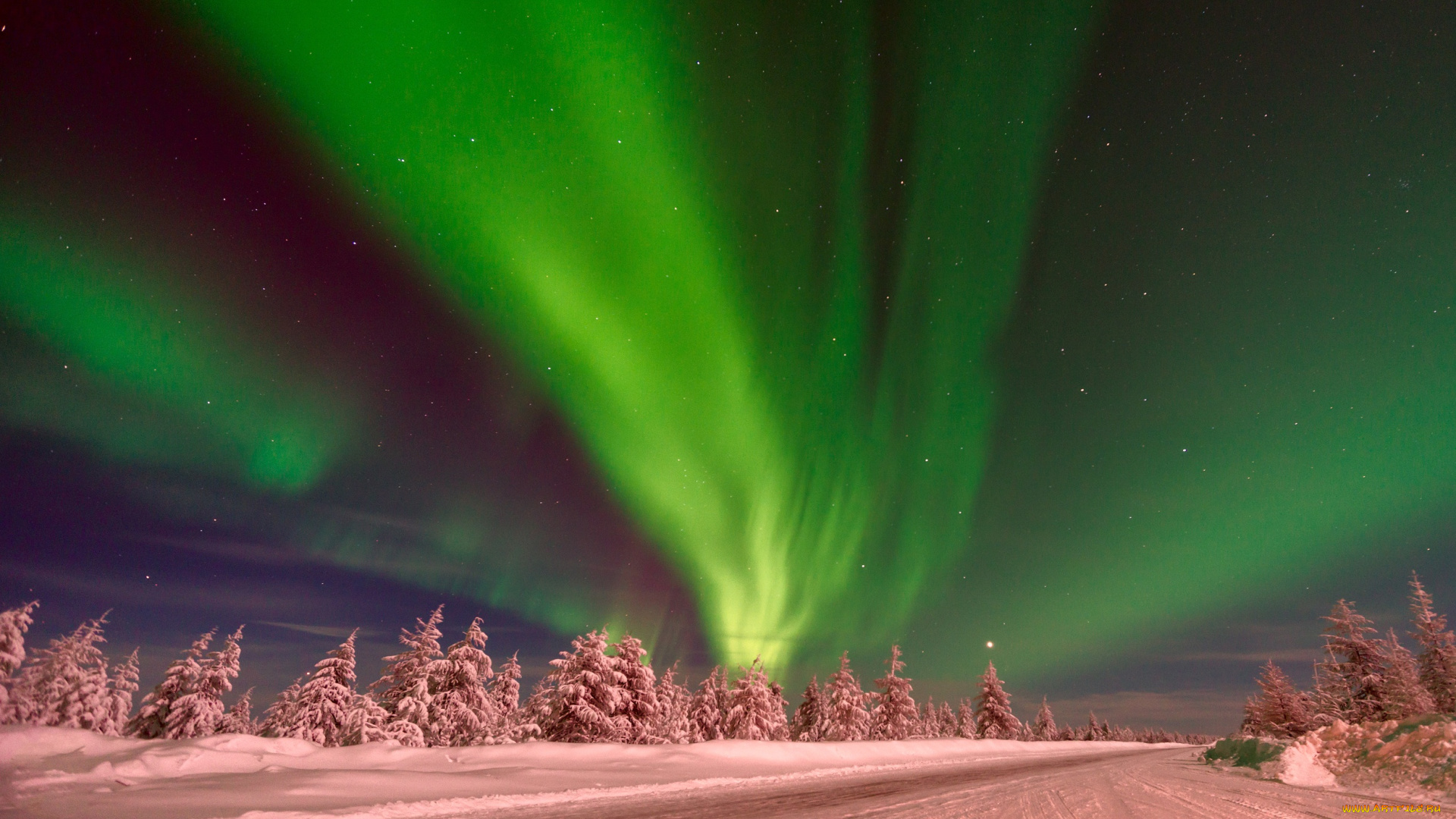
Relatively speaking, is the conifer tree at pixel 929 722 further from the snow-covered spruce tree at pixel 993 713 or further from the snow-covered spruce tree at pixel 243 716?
the snow-covered spruce tree at pixel 243 716

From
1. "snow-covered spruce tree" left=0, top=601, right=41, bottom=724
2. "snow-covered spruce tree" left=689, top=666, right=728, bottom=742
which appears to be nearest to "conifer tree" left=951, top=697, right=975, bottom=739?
"snow-covered spruce tree" left=689, top=666, right=728, bottom=742

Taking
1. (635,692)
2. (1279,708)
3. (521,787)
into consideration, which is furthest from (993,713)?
(521,787)

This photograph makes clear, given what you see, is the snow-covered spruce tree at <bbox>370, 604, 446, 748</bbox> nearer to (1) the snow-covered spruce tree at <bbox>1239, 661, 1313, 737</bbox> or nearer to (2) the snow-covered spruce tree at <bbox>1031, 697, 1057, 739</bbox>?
(1) the snow-covered spruce tree at <bbox>1239, 661, 1313, 737</bbox>

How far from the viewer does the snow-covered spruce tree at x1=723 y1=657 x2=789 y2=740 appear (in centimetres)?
4594

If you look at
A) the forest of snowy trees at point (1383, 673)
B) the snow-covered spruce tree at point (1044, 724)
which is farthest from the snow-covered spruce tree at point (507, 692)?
the snow-covered spruce tree at point (1044, 724)

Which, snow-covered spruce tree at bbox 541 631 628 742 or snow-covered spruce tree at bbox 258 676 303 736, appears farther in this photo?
snow-covered spruce tree at bbox 258 676 303 736

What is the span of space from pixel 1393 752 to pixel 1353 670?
31974mm

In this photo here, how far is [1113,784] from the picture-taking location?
1519cm

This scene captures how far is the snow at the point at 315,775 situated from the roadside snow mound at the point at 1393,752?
43.9 ft

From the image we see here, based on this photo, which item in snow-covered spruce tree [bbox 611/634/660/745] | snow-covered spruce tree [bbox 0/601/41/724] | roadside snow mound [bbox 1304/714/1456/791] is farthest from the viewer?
snow-covered spruce tree [bbox 611/634/660/745]

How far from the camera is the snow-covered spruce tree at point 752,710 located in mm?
45938

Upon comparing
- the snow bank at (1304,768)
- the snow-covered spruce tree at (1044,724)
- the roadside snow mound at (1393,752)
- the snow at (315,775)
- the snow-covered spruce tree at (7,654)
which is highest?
the snow-covered spruce tree at (7,654)

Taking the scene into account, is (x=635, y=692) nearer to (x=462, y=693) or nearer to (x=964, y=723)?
(x=462, y=693)

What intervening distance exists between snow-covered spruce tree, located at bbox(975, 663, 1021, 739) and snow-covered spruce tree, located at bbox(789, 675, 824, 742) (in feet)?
51.4
